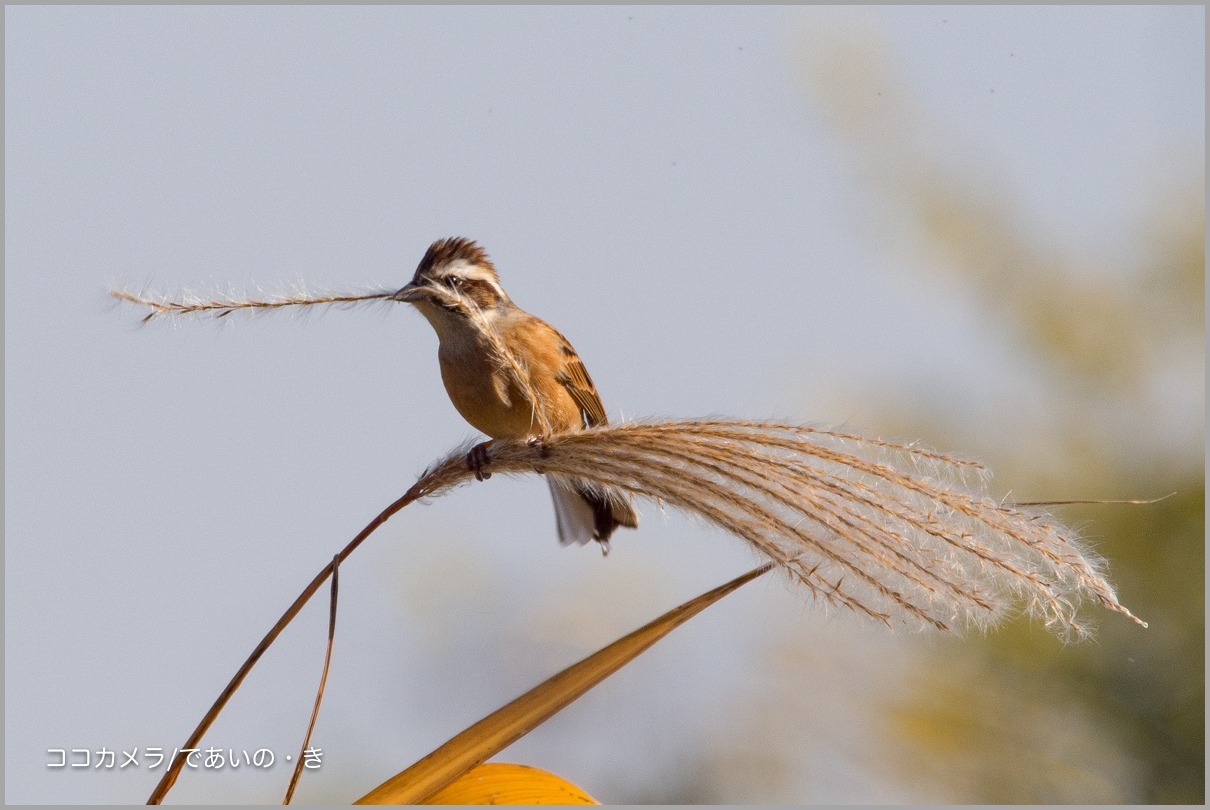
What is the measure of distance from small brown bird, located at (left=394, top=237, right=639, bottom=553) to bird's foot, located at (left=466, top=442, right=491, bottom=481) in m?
0.83

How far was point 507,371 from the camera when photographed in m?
3.55

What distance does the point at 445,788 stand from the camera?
2266 millimetres

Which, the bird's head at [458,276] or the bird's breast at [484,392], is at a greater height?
the bird's head at [458,276]

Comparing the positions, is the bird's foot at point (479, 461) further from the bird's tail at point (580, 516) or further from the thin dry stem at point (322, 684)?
the bird's tail at point (580, 516)

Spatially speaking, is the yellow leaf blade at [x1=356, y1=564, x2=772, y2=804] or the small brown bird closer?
the yellow leaf blade at [x1=356, y1=564, x2=772, y2=804]

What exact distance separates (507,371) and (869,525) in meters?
1.57

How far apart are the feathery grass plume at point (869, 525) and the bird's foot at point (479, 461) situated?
1.08 ft

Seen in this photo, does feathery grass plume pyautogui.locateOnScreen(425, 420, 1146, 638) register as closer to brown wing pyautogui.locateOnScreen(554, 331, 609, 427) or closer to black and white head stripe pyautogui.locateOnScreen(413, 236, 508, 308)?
black and white head stripe pyautogui.locateOnScreen(413, 236, 508, 308)

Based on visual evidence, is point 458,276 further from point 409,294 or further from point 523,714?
point 523,714

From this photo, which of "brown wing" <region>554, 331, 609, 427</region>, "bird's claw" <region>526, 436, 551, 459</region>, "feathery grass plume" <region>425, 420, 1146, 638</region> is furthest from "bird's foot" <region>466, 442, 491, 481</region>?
"brown wing" <region>554, 331, 609, 427</region>

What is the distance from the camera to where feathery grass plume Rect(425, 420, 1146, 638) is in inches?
87.0

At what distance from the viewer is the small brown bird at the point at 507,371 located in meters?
3.71

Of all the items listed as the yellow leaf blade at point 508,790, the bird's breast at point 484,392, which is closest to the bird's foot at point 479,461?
the yellow leaf blade at point 508,790

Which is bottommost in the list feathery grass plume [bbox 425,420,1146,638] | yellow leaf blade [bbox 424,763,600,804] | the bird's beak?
yellow leaf blade [bbox 424,763,600,804]
